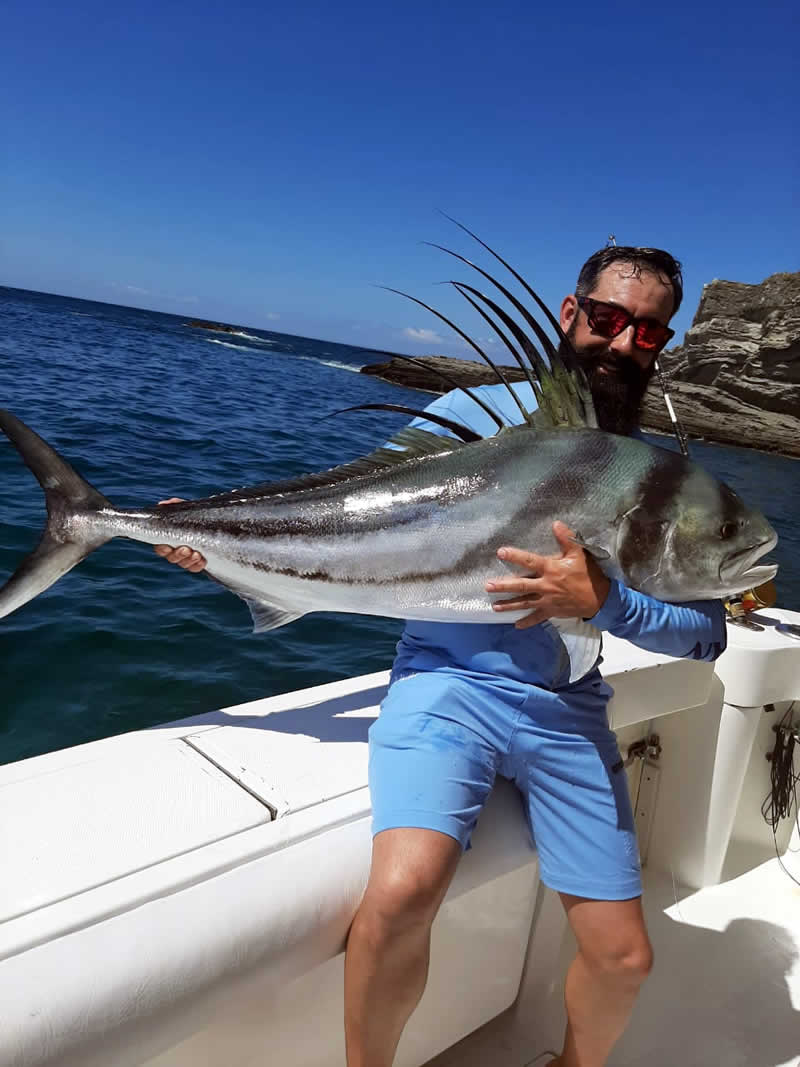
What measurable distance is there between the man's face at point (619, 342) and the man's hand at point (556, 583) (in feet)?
2.00

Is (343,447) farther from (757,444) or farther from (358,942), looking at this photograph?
(757,444)

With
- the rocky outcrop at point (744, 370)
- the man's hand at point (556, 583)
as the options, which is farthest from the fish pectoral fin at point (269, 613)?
the rocky outcrop at point (744, 370)

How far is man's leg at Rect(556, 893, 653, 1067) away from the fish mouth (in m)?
0.84

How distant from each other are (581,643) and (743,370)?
41612 mm

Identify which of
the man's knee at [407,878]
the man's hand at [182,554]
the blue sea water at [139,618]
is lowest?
the blue sea water at [139,618]

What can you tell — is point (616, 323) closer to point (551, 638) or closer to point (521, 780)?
point (551, 638)

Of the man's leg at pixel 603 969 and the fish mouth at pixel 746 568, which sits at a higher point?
the fish mouth at pixel 746 568

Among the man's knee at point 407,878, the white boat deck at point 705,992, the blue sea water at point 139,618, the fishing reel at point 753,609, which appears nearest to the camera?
the man's knee at point 407,878

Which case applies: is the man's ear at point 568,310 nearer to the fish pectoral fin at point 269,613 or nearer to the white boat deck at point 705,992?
the fish pectoral fin at point 269,613

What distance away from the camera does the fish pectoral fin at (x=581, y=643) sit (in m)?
1.96

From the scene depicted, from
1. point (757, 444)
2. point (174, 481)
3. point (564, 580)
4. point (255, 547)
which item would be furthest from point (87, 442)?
point (757, 444)

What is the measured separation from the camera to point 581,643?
1.96m

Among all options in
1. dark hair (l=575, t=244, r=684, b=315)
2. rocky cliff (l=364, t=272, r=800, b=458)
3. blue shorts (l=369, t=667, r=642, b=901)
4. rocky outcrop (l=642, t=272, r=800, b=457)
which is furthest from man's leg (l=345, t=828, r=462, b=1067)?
rocky outcrop (l=642, t=272, r=800, b=457)

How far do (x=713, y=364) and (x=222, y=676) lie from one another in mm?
40819
